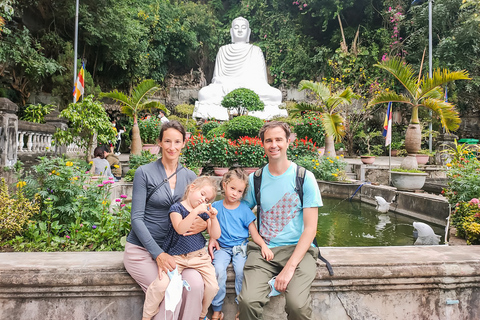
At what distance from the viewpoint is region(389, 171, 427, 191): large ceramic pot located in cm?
647

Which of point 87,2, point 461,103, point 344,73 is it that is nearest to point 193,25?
point 87,2

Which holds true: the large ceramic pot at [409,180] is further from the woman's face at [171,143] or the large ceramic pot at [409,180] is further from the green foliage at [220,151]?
the woman's face at [171,143]

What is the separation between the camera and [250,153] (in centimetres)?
809

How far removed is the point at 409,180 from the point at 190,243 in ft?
19.6

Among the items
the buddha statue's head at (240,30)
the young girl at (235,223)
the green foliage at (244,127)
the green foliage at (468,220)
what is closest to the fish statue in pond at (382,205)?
the green foliage at (468,220)

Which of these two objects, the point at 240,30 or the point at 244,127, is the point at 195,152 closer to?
the point at 244,127

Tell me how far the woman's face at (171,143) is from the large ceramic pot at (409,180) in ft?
19.0

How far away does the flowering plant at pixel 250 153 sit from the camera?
26.5ft

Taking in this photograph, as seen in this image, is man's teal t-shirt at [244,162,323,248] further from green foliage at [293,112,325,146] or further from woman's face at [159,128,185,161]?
green foliage at [293,112,325,146]

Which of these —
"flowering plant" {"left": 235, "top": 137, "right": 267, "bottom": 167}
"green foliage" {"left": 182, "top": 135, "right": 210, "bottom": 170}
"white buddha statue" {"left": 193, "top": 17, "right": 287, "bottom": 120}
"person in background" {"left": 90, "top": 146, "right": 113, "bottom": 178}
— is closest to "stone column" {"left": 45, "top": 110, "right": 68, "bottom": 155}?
"person in background" {"left": 90, "top": 146, "right": 113, "bottom": 178}

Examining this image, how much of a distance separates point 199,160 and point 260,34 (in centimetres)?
1376

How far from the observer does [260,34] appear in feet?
63.3

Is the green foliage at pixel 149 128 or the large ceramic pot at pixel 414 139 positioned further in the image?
the green foliage at pixel 149 128

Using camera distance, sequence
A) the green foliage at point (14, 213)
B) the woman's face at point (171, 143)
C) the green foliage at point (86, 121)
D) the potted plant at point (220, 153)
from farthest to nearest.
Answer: the potted plant at point (220, 153) → the green foliage at point (86, 121) → the green foliage at point (14, 213) → the woman's face at point (171, 143)
